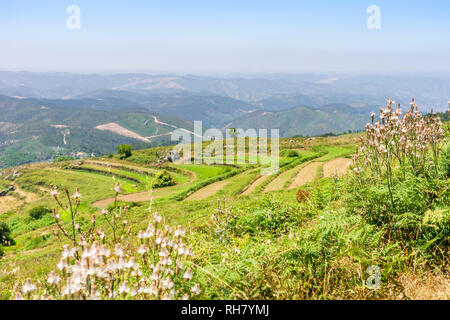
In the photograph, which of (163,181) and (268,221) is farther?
(163,181)

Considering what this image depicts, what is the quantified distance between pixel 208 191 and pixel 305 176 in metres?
14.0

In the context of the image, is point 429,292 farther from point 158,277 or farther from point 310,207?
point 310,207

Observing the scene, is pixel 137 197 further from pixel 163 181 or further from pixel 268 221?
pixel 268 221

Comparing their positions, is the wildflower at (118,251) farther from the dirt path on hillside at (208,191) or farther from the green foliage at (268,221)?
the dirt path on hillside at (208,191)

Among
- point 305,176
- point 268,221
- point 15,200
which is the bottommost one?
point 15,200

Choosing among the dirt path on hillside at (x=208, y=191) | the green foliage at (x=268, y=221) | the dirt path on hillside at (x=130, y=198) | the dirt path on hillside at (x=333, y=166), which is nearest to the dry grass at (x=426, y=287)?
the green foliage at (x=268, y=221)

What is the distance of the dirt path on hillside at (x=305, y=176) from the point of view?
113 ft

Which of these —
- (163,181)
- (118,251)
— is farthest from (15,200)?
(118,251)

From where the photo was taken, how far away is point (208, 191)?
42.7 m

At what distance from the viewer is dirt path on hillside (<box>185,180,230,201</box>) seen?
131 ft

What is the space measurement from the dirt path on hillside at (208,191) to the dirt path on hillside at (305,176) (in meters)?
11.4

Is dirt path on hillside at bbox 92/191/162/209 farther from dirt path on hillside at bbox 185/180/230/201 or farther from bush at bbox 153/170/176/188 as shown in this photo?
dirt path on hillside at bbox 185/180/230/201
